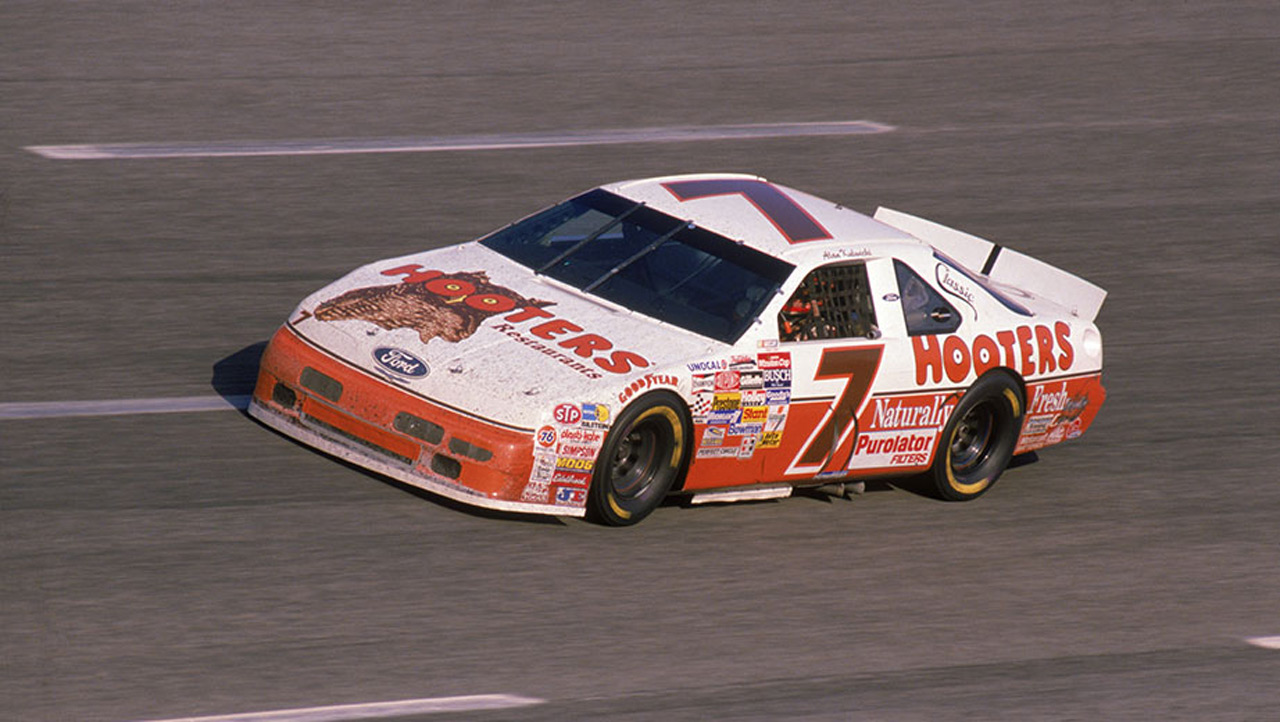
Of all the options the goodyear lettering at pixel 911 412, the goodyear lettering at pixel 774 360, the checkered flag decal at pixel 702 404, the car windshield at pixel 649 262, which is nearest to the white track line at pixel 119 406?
the car windshield at pixel 649 262

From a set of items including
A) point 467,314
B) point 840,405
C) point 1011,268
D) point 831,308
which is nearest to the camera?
point 467,314

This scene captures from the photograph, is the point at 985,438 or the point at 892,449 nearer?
the point at 892,449

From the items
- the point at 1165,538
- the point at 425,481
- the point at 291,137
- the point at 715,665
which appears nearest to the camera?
the point at 715,665

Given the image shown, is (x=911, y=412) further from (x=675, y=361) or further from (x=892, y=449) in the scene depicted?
(x=675, y=361)

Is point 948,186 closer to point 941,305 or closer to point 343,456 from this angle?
point 941,305

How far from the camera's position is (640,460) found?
8008mm

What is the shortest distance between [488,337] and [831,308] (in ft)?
5.78

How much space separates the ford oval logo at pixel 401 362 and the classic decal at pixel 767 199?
1.96 meters

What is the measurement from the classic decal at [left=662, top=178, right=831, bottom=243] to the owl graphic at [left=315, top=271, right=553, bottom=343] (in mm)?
1277

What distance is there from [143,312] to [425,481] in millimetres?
3531

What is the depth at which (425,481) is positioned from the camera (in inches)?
304

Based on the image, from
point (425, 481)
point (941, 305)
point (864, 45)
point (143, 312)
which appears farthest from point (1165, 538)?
point (864, 45)

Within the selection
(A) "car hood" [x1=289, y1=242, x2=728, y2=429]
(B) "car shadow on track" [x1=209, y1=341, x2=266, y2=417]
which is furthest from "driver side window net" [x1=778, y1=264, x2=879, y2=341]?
(B) "car shadow on track" [x1=209, y1=341, x2=266, y2=417]

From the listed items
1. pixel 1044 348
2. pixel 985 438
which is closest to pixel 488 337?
pixel 985 438
